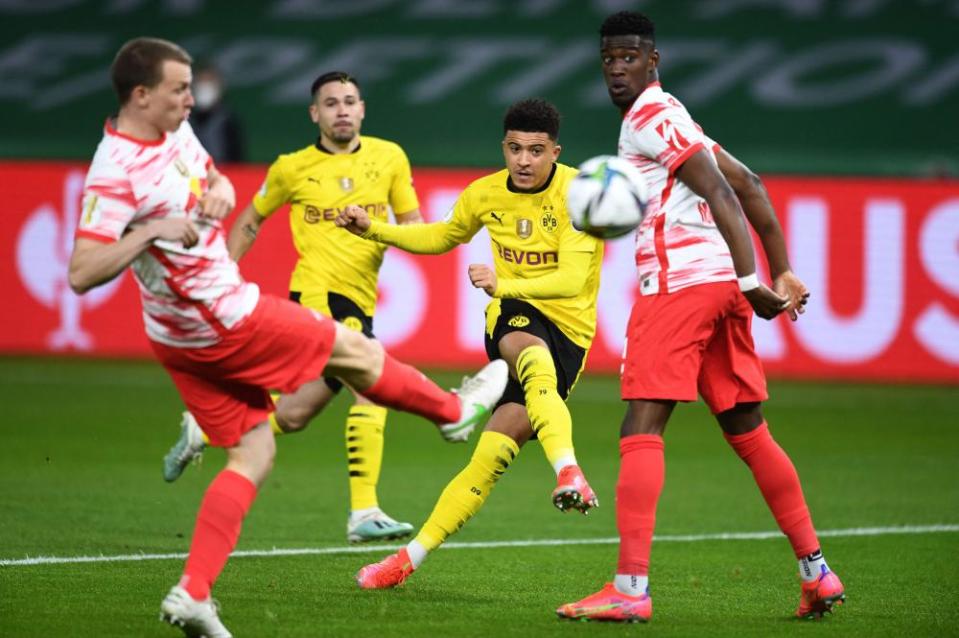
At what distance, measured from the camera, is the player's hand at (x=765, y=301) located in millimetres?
5988

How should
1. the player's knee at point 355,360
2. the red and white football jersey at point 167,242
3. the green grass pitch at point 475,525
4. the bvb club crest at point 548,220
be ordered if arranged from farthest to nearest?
the bvb club crest at point 548,220 → the green grass pitch at point 475,525 → the player's knee at point 355,360 → the red and white football jersey at point 167,242

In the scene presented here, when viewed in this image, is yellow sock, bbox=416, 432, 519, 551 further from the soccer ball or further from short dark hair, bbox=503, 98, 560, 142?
short dark hair, bbox=503, 98, 560, 142

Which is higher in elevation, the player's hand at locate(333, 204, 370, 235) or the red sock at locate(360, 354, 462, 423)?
the player's hand at locate(333, 204, 370, 235)

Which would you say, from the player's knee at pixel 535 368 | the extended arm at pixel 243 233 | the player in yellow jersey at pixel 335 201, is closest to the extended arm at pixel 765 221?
the player's knee at pixel 535 368

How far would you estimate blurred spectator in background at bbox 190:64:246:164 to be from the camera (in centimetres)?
1791

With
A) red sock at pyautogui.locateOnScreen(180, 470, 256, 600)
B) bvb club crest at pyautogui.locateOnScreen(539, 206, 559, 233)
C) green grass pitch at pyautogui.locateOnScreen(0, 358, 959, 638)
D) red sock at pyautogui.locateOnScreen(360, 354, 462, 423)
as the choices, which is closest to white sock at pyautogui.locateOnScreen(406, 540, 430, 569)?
green grass pitch at pyautogui.locateOnScreen(0, 358, 959, 638)

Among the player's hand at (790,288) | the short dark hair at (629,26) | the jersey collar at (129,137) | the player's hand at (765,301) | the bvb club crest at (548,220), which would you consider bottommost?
the player's hand at (765,301)

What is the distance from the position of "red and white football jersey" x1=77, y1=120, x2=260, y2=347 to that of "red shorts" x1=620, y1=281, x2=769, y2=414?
147 centimetres

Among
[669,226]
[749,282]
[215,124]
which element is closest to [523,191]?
[669,226]

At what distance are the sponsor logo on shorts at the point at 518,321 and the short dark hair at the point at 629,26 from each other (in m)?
1.52

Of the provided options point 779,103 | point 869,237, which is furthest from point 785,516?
point 779,103

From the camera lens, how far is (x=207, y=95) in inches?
718

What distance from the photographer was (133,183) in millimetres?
5383

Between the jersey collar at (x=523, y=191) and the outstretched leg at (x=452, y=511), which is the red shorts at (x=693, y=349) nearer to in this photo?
the outstretched leg at (x=452, y=511)
